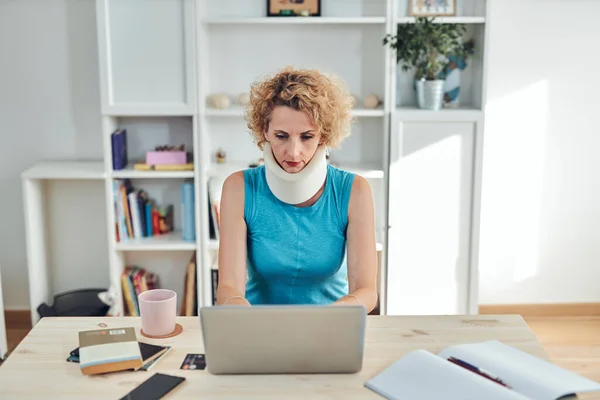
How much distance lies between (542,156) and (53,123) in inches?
95.0

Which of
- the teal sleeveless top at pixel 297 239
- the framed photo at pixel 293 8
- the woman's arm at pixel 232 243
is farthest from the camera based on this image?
the framed photo at pixel 293 8

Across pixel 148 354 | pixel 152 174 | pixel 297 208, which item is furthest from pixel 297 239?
pixel 152 174

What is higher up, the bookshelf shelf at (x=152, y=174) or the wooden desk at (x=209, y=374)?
the bookshelf shelf at (x=152, y=174)

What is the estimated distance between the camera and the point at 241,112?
10.9 ft

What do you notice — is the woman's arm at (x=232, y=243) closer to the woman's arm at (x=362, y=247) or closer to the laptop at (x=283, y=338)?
the woman's arm at (x=362, y=247)

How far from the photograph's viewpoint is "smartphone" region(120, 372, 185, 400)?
144cm

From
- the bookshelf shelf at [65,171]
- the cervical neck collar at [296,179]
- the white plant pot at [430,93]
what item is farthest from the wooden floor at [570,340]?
the cervical neck collar at [296,179]

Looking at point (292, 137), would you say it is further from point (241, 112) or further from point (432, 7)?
point (432, 7)

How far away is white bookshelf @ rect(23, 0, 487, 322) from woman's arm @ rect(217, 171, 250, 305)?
4.04 feet

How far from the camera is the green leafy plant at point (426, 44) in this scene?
10.8 ft

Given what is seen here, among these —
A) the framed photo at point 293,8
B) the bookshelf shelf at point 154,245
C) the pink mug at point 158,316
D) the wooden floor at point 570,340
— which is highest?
the framed photo at point 293,8

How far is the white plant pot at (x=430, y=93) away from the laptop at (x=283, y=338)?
2055mm

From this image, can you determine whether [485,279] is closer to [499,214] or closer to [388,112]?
[499,214]

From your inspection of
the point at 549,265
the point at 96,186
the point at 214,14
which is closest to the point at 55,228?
the point at 96,186
